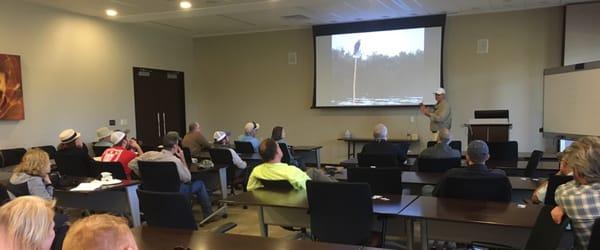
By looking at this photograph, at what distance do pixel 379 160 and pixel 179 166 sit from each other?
7.21 ft

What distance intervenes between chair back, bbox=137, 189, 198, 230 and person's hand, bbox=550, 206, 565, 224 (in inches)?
76.2

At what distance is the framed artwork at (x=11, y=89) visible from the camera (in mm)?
6633

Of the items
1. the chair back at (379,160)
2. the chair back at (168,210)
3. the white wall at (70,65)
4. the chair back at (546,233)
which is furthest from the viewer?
the white wall at (70,65)

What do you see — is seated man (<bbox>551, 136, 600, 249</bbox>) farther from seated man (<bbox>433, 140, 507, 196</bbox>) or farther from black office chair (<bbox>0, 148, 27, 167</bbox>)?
black office chair (<bbox>0, 148, 27, 167</bbox>)

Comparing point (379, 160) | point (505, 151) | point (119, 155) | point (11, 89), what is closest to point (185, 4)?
point (11, 89)

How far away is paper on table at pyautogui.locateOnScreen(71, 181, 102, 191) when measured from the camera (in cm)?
395

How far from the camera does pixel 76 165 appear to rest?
5434 mm

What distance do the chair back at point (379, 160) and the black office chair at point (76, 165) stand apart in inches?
125

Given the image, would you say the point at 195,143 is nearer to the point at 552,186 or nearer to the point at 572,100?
the point at 552,186

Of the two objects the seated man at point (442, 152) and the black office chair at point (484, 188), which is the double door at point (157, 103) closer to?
the seated man at point (442, 152)

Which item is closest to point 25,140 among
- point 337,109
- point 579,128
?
point 337,109

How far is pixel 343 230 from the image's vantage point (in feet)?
9.91

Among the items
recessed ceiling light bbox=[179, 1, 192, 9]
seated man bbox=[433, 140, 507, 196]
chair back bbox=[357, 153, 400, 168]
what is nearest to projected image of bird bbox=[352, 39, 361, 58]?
recessed ceiling light bbox=[179, 1, 192, 9]

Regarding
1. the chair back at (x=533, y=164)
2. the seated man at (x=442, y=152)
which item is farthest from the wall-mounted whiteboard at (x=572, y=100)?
the seated man at (x=442, y=152)
